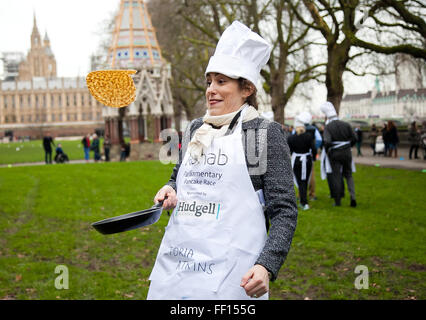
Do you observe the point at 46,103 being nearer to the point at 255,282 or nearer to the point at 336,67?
the point at 336,67

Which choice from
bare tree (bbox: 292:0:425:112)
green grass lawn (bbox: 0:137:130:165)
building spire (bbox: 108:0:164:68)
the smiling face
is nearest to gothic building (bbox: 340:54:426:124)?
bare tree (bbox: 292:0:425:112)

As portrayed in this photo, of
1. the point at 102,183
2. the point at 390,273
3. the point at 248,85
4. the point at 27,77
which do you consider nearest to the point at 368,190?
the point at 390,273

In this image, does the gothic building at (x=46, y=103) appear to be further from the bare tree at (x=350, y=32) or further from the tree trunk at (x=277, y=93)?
the bare tree at (x=350, y=32)

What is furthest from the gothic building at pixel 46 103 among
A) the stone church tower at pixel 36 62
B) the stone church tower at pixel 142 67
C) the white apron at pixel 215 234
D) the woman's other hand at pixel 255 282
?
the woman's other hand at pixel 255 282

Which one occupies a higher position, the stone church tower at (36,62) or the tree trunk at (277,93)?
the stone church tower at (36,62)

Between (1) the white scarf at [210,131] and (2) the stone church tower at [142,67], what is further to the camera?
(2) the stone church tower at [142,67]

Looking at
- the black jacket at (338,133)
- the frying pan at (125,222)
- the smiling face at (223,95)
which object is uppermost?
the smiling face at (223,95)

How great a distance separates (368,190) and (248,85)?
462 inches

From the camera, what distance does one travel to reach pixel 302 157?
36.1 ft

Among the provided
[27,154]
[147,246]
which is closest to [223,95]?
[147,246]

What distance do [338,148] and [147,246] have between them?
508cm

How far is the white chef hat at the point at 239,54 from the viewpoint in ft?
8.94

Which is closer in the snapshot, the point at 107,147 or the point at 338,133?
the point at 338,133

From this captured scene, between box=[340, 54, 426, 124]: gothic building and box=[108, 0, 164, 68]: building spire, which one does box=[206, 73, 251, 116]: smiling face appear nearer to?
box=[340, 54, 426, 124]: gothic building
